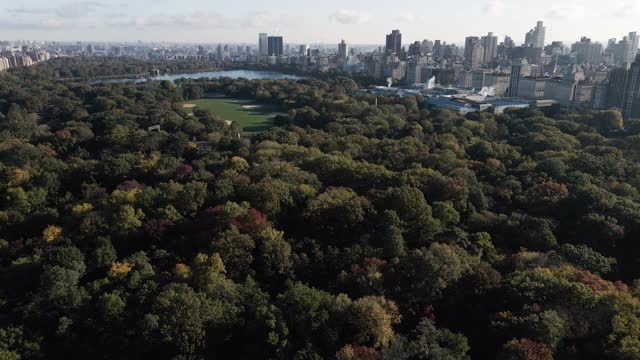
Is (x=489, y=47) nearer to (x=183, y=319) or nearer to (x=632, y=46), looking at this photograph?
(x=632, y=46)

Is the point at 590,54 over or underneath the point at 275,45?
underneath

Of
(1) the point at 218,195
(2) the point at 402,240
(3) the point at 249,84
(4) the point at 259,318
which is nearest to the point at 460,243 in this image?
(2) the point at 402,240

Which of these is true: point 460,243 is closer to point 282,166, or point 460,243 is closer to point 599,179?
point 282,166

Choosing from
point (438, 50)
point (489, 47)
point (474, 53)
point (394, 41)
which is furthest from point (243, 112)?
point (438, 50)

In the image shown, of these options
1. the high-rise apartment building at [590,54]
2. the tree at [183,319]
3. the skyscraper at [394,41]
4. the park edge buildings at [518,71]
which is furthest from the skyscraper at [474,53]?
the tree at [183,319]

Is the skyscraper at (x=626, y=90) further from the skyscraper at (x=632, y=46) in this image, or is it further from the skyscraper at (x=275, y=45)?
the skyscraper at (x=275, y=45)

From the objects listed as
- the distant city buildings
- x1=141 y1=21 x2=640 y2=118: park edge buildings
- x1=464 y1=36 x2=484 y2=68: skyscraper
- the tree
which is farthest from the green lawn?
the distant city buildings

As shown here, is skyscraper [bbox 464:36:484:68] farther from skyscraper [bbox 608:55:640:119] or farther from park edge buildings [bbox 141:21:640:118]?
skyscraper [bbox 608:55:640:119]

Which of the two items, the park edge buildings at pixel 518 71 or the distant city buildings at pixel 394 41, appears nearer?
the park edge buildings at pixel 518 71
